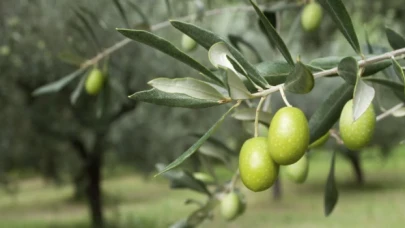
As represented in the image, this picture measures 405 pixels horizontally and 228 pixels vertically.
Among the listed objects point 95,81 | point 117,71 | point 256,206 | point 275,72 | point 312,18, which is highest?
point 117,71

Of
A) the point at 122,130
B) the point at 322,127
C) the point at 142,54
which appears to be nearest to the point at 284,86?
the point at 322,127

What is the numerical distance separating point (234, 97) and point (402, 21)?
4.41 metres

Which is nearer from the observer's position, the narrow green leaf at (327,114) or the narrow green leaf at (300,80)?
the narrow green leaf at (300,80)

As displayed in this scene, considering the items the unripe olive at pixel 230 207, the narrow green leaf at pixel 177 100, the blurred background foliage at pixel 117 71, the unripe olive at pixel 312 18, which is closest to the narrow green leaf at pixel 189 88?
the narrow green leaf at pixel 177 100

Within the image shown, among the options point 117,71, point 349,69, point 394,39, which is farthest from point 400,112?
point 117,71

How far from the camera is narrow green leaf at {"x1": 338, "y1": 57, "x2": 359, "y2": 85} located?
1.97 ft

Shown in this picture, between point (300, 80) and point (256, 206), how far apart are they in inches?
586

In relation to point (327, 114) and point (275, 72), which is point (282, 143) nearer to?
point (275, 72)

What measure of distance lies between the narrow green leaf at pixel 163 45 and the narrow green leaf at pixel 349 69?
145mm

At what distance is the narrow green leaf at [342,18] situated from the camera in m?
0.68

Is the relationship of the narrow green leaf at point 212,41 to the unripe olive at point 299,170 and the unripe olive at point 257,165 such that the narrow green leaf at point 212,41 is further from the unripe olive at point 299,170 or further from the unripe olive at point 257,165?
the unripe olive at point 299,170

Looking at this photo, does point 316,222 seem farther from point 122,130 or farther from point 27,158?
point 27,158

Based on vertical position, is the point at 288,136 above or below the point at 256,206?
below

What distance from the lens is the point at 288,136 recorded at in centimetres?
57
